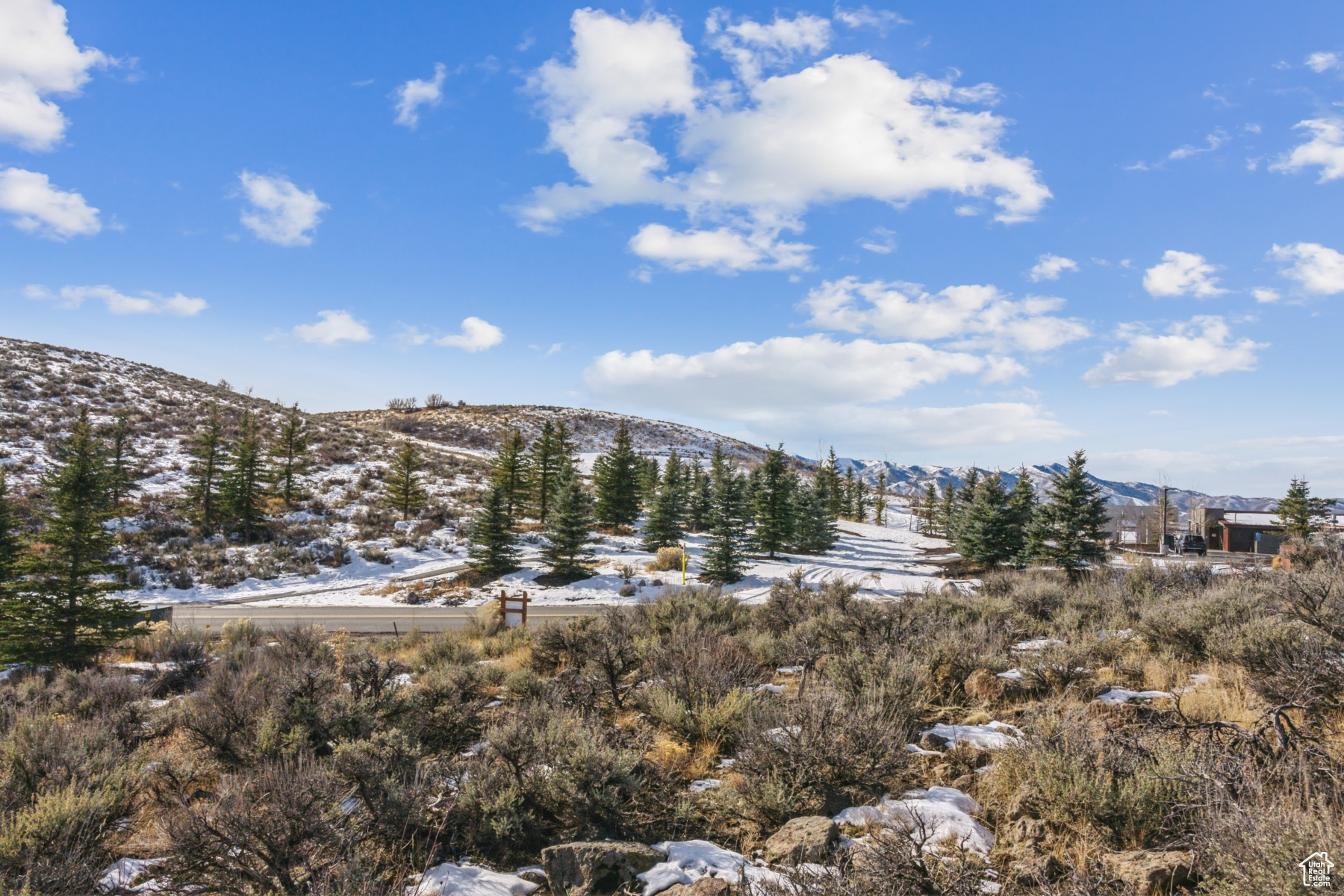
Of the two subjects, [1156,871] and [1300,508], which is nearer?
[1156,871]

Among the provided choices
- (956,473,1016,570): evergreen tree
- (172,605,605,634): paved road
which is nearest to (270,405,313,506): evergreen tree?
(172,605,605,634): paved road

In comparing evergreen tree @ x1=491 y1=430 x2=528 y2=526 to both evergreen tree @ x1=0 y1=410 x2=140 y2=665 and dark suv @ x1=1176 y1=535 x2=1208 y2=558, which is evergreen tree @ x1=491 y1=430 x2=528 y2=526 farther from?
dark suv @ x1=1176 y1=535 x2=1208 y2=558

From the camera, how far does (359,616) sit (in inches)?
726

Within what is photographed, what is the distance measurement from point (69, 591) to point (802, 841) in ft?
49.9

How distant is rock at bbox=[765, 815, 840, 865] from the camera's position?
3785 millimetres

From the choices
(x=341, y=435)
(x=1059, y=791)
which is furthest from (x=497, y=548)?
(x=341, y=435)

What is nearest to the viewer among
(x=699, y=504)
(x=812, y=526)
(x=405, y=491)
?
(x=405, y=491)

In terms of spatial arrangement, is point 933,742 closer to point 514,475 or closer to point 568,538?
point 568,538

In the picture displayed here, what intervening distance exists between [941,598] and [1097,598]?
9.19 feet

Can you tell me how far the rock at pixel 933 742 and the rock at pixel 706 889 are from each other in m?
2.95

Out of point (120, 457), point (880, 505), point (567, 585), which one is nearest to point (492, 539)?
point (567, 585)

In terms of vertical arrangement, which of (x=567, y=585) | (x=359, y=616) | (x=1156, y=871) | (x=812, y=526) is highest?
(x=1156, y=871)

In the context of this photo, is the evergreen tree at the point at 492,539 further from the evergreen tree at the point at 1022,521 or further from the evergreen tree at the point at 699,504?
the evergreen tree at the point at 1022,521

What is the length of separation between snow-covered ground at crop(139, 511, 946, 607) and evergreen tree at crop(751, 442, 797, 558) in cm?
107
